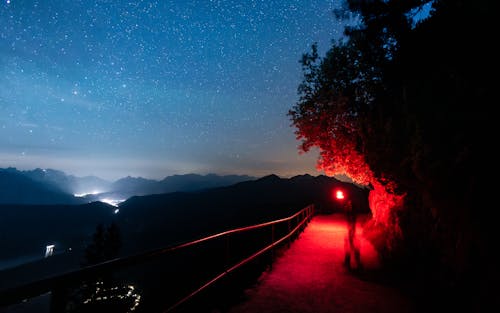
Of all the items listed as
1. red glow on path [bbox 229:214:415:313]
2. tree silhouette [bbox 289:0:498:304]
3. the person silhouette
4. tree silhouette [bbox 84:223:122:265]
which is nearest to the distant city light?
tree silhouette [bbox 84:223:122:265]

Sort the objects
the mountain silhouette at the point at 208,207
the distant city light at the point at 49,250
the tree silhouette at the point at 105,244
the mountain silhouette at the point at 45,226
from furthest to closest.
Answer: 1. the mountain silhouette at the point at 45,226
2. the distant city light at the point at 49,250
3. the mountain silhouette at the point at 208,207
4. the tree silhouette at the point at 105,244

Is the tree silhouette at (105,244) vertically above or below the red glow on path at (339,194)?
below

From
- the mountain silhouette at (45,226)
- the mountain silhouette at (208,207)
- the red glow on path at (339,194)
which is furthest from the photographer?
the mountain silhouette at (45,226)

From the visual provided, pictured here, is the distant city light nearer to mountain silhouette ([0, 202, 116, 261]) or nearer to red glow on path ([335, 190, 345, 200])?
mountain silhouette ([0, 202, 116, 261])

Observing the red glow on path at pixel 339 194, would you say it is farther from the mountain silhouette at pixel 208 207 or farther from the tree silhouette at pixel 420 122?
the mountain silhouette at pixel 208 207

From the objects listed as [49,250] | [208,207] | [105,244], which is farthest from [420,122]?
[49,250]

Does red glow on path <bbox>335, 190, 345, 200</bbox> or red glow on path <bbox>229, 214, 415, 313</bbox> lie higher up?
red glow on path <bbox>335, 190, 345, 200</bbox>

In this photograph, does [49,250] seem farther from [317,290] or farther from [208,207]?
[317,290]

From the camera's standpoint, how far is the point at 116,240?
39906mm

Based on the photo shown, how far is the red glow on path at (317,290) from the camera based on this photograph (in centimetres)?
552

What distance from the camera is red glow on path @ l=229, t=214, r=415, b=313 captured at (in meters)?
5.52

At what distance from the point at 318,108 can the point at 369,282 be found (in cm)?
1036

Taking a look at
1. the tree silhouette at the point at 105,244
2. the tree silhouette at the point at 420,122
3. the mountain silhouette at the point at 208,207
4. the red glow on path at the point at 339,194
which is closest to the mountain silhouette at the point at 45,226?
the mountain silhouette at the point at 208,207

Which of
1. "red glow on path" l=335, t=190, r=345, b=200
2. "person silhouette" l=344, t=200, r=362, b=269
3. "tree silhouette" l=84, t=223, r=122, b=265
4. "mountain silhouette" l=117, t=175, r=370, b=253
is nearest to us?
"person silhouette" l=344, t=200, r=362, b=269
